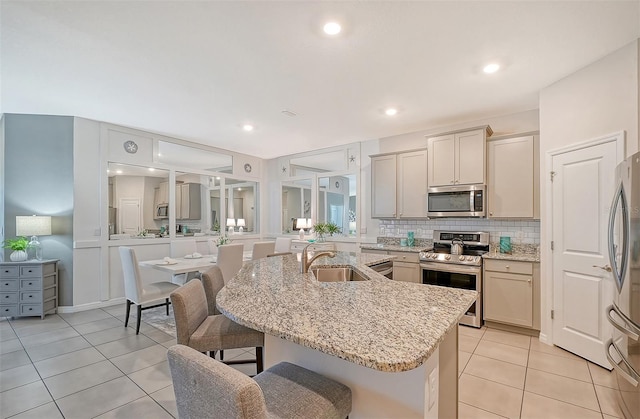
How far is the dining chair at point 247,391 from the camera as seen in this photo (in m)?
0.74

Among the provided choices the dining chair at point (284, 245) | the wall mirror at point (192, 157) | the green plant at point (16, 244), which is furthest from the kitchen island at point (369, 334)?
the wall mirror at point (192, 157)

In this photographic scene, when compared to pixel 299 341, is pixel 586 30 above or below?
above

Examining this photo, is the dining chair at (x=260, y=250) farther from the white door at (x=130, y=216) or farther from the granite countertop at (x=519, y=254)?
the granite countertop at (x=519, y=254)

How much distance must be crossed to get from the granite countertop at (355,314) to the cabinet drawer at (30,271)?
140 inches

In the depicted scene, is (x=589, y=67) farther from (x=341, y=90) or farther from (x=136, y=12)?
(x=136, y=12)

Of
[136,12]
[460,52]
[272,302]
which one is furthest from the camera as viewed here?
[460,52]

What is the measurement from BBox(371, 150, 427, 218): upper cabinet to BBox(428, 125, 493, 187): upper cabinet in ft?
0.68

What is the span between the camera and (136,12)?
2059 mm

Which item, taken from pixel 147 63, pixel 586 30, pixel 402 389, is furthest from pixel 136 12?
pixel 586 30

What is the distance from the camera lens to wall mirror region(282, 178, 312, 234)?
21.2 feet

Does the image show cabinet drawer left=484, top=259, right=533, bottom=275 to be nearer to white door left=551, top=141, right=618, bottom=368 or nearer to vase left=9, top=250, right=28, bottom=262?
white door left=551, top=141, right=618, bottom=368

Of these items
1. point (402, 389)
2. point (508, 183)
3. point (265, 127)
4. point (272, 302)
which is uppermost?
point (265, 127)

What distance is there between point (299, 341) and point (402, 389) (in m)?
0.43

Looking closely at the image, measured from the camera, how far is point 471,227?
4168 millimetres
